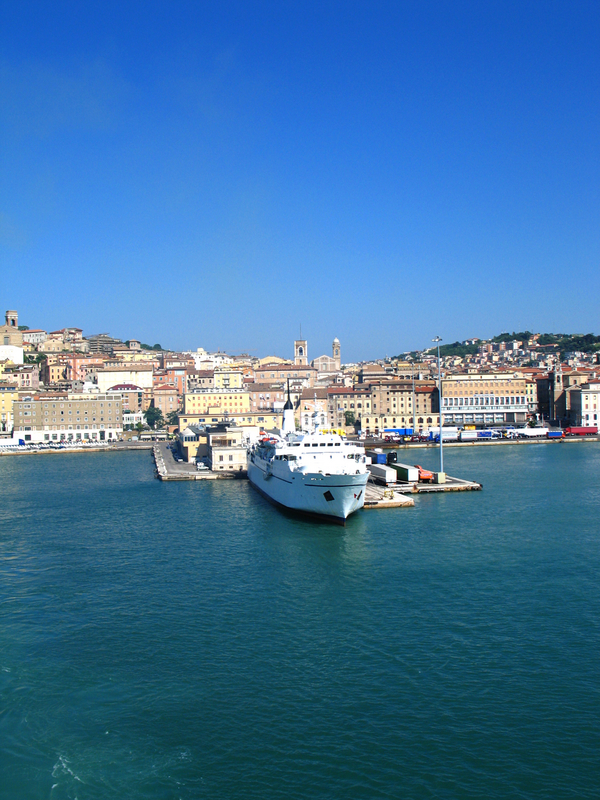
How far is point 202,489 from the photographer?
20.5 meters

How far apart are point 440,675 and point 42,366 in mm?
53019

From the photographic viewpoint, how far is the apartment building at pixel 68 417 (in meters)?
36.7

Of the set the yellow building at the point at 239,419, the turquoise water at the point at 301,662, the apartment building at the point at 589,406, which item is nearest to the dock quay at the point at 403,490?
the turquoise water at the point at 301,662

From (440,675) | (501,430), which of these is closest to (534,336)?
(501,430)

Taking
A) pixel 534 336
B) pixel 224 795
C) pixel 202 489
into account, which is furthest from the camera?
pixel 534 336

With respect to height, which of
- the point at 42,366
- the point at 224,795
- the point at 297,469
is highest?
the point at 42,366

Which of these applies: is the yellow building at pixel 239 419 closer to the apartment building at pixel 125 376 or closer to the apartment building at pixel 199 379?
the apartment building at pixel 199 379

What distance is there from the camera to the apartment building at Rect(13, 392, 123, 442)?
36656mm

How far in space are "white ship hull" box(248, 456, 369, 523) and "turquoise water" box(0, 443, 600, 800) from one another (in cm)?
67

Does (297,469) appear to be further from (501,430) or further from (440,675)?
(501,430)

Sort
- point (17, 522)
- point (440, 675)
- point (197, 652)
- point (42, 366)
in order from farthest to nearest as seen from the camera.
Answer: point (42, 366) < point (17, 522) < point (197, 652) < point (440, 675)

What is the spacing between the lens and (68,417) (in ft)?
122

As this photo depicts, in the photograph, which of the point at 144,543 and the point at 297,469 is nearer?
the point at 144,543

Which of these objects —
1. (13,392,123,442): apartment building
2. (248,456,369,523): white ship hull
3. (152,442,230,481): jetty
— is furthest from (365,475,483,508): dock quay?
(13,392,123,442): apartment building
